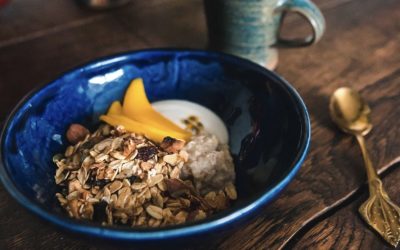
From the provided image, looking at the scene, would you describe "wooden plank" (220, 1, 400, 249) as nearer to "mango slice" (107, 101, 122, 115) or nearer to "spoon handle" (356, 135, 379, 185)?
"spoon handle" (356, 135, 379, 185)

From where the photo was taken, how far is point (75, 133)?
1.98 feet

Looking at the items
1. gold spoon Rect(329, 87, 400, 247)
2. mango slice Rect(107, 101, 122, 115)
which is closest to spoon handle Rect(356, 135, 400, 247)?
gold spoon Rect(329, 87, 400, 247)

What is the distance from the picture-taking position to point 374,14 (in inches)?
37.3

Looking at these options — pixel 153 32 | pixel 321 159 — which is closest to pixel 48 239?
pixel 321 159

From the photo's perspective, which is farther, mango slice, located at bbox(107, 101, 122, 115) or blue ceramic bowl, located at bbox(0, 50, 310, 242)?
mango slice, located at bbox(107, 101, 122, 115)

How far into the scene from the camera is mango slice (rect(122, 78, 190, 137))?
1.98 feet

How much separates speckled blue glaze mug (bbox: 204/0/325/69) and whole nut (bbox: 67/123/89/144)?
31 cm

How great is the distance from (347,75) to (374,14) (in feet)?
0.83

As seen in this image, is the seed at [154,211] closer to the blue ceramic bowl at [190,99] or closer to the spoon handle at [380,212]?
the blue ceramic bowl at [190,99]

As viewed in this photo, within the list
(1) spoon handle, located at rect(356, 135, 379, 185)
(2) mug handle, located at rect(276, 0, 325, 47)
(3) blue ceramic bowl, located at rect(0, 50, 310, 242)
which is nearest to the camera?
(3) blue ceramic bowl, located at rect(0, 50, 310, 242)

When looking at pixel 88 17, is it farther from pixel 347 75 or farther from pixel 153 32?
pixel 347 75

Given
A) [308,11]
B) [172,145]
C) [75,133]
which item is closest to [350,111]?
[308,11]

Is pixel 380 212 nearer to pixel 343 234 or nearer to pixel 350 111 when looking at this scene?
pixel 343 234

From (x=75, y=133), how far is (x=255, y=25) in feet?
1.13
